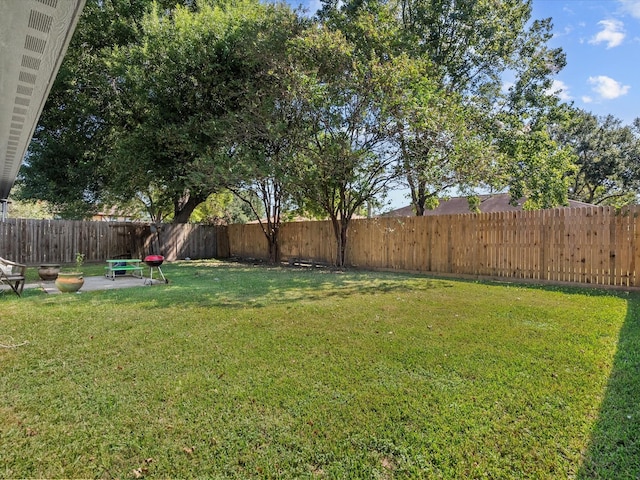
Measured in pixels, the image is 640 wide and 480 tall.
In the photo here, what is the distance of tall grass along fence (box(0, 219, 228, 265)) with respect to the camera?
38.3 feet

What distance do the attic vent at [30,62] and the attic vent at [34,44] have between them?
15 cm

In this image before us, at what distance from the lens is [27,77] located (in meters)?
3.12

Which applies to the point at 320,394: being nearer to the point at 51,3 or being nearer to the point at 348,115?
the point at 51,3

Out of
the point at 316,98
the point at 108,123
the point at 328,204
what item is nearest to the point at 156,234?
the point at 108,123

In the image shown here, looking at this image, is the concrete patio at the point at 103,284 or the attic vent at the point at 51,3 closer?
the attic vent at the point at 51,3

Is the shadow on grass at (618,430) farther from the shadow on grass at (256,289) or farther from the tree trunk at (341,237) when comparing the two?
the tree trunk at (341,237)

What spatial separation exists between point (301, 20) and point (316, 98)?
2.90 m

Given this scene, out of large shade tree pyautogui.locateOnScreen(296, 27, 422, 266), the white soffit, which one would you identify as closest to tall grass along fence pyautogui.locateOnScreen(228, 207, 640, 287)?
large shade tree pyautogui.locateOnScreen(296, 27, 422, 266)

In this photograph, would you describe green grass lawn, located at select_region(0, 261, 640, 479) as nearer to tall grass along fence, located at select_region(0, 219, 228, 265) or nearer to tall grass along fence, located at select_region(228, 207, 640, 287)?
tall grass along fence, located at select_region(228, 207, 640, 287)

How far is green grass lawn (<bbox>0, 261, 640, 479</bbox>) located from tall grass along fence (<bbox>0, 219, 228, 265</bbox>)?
9136mm

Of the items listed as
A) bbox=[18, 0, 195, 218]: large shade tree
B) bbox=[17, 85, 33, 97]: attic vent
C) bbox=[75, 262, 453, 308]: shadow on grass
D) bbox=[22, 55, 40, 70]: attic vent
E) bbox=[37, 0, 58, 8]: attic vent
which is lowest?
bbox=[75, 262, 453, 308]: shadow on grass

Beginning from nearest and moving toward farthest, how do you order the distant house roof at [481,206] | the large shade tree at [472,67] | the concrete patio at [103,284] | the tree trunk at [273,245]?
the concrete patio at [103,284] → the large shade tree at [472,67] → the tree trunk at [273,245] → the distant house roof at [481,206]

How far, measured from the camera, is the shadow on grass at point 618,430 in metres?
1.77

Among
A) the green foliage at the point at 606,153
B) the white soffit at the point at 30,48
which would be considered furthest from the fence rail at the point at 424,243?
the green foliage at the point at 606,153
